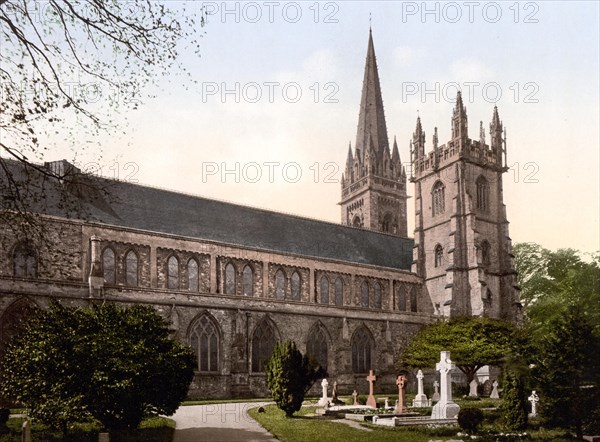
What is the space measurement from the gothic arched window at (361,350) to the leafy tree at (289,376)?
65.0ft

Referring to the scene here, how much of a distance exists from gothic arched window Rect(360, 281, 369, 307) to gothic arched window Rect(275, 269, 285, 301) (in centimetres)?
729

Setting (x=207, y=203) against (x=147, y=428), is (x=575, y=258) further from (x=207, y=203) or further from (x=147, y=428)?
(x=147, y=428)

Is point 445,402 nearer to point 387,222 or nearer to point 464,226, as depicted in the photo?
point 464,226

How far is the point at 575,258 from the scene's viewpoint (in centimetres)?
5075

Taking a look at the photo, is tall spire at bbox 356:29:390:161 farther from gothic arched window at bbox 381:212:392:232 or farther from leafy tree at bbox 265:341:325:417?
leafy tree at bbox 265:341:325:417

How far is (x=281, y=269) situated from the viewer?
4312cm

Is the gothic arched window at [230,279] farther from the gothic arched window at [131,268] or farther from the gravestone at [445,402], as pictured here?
the gravestone at [445,402]

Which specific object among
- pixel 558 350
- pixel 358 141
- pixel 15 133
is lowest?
pixel 558 350

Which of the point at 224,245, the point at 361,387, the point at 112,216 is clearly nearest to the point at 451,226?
the point at 361,387

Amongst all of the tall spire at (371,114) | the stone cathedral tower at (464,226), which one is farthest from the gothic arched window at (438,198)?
the tall spire at (371,114)

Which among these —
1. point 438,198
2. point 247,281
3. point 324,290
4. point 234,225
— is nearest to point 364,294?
point 324,290

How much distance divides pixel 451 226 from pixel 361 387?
1514cm

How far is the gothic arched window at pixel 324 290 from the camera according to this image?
148 ft

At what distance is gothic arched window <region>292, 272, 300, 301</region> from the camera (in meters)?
43.4
